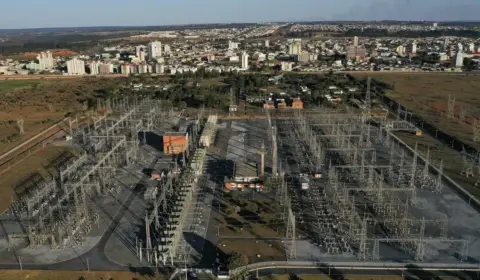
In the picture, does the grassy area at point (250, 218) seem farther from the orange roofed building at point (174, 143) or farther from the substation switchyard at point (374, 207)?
the orange roofed building at point (174, 143)

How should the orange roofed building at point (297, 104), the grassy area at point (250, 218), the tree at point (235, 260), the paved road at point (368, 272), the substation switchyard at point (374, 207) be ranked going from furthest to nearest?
1. the orange roofed building at point (297, 104)
2. the grassy area at point (250, 218)
3. the substation switchyard at point (374, 207)
4. the paved road at point (368, 272)
5. the tree at point (235, 260)

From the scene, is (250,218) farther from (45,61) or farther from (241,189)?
(45,61)

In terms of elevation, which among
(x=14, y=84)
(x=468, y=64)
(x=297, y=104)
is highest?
(x=468, y=64)

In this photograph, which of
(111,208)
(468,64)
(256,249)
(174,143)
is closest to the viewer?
(256,249)

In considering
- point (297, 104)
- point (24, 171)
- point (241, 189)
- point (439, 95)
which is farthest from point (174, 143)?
point (439, 95)

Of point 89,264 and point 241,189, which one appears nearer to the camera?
point 89,264

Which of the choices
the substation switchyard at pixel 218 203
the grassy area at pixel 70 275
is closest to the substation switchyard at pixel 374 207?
the substation switchyard at pixel 218 203

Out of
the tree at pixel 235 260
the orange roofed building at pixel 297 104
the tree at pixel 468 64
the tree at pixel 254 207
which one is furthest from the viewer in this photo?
the tree at pixel 468 64

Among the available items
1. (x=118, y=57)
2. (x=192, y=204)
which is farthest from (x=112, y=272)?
(x=118, y=57)
